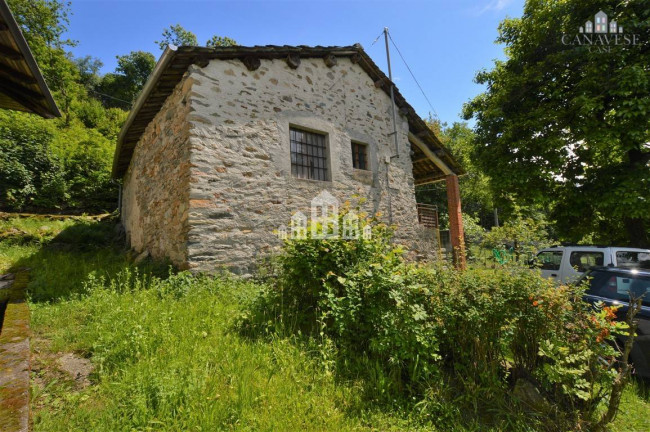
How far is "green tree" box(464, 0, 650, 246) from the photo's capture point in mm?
7105

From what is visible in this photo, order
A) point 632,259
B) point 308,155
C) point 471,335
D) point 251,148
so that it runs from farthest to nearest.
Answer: point 308,155, point 632,259, point 251,148, point 471,335

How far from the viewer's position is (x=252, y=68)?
5.84m

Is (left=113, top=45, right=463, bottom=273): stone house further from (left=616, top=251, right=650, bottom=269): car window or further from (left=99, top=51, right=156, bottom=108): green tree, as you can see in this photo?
(left=99, top=51, right=156, bottom=108): green tree

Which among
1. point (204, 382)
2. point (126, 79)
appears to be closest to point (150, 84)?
point (204, 382)

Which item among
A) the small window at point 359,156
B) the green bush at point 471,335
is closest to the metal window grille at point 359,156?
the small window at point 359,156

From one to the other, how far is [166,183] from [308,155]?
307 centimetres

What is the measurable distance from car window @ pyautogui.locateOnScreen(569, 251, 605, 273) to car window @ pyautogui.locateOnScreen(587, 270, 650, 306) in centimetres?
267

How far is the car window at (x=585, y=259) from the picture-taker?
21.2 feet

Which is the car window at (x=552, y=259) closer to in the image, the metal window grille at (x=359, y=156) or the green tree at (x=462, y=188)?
the metal window grille at (x=359, y=156)

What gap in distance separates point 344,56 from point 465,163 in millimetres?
16031

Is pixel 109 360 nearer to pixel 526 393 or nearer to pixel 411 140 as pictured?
pixel 526 393

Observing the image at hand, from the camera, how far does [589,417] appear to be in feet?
8.11

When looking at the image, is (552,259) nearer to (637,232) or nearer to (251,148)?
(637,232)

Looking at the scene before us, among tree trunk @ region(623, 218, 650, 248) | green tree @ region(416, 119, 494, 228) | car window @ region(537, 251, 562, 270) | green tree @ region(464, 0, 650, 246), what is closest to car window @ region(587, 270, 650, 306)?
car window @ region(537, 251, 562, 270)
